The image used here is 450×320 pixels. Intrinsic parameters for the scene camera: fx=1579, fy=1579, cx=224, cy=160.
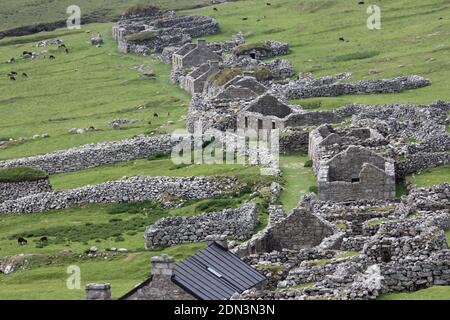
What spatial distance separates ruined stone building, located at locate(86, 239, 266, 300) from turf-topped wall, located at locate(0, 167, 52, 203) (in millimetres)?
40217

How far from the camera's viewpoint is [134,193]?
79938mm

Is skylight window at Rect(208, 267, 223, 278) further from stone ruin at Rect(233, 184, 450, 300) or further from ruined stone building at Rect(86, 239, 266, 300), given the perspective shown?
stone ruin at Rect(233, 184, 450, 300)

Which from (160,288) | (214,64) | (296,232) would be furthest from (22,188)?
(160,288)

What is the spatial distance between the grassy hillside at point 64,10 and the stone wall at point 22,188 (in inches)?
3915

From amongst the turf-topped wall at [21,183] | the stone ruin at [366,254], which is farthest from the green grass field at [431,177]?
the turf-topped wall at [21,183]

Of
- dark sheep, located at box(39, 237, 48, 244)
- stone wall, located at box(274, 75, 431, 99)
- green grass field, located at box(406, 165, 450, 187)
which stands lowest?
stone wall, located at box(274, 75, 431, 99)

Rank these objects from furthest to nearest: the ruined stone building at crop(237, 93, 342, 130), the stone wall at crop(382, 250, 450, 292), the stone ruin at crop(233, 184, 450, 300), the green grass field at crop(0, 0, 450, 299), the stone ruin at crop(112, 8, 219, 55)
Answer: the stone ruin at crop(112, 8, 219, 55) < the ruined stone building at crop(237, 93, 342, 130) < the green grass field at crop(0, 0, 450, 299) < the stone wall at crop(382, 250, 450, 292) < the stone ruin at crop(233, 184, 450, 300)

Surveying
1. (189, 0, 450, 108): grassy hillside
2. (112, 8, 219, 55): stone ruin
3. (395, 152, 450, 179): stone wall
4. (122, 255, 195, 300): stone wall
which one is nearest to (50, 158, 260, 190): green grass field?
(395, 152, 450, 179): stone wall

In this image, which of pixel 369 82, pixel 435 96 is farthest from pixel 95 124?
pixel 435 96

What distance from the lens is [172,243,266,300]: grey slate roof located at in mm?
44156

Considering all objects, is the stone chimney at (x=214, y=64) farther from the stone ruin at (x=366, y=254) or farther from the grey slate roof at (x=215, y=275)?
the grey slate roof at (x=215, y=275)

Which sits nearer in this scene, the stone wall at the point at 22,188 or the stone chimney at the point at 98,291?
the stone chimney at the point at 98,291

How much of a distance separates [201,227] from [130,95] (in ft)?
200

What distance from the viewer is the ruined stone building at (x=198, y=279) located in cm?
4312
